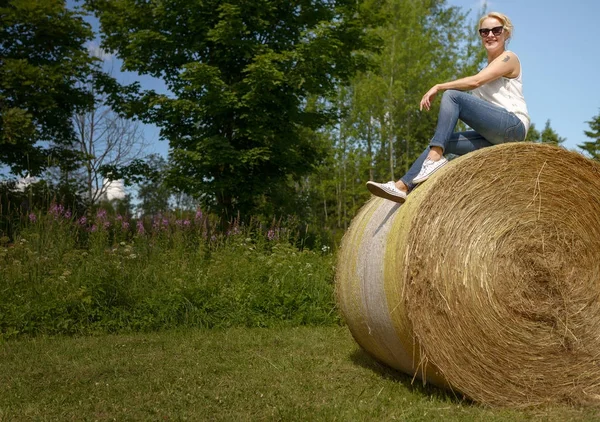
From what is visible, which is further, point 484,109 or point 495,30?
point 495,30

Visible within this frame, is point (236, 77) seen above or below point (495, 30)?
above

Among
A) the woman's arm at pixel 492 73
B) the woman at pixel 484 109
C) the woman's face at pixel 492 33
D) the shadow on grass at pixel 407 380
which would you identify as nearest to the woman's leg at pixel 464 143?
the woman at pixel 484 109

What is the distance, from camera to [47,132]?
17.7 m

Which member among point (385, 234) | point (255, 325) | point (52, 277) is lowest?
point (255, 325)

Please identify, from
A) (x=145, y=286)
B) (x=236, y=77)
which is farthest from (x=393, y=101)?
(x=145, y=286)

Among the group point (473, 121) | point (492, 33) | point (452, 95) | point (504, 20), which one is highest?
point (504, 20)

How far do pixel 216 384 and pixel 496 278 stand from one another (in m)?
2.24

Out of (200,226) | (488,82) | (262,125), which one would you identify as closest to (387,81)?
(262,125)

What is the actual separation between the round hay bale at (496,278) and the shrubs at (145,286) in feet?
10.1

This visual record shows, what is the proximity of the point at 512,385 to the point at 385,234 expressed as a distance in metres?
1.36

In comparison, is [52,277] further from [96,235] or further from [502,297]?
[502,297]

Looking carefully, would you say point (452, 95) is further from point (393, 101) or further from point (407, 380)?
point (393, 101)

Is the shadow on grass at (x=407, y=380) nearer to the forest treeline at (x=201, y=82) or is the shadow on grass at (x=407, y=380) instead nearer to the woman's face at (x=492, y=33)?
the woman's face at (x=492, y=33)

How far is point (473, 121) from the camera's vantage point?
4.61 m
